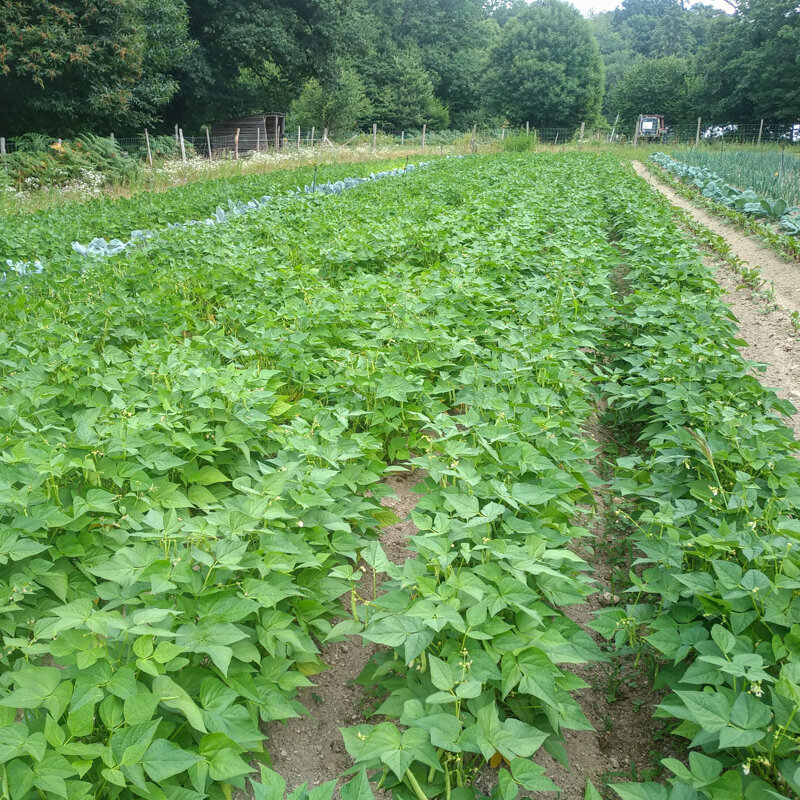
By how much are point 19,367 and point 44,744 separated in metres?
2.68

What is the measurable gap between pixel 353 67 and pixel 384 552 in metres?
45.0

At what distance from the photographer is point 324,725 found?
2070mm

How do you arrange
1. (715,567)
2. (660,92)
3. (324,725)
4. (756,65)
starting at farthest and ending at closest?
(660,92) < (756,65) < (324,725) < (715,567)

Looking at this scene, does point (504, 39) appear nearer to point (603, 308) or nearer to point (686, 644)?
point (603, 308)

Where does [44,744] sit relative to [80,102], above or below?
below

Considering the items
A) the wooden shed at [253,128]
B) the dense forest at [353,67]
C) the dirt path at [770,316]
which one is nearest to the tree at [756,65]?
the dense forest at [353,67]

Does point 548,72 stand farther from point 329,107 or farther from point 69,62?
point 69,62

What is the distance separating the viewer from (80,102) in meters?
19.1

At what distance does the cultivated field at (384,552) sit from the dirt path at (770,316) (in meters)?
0.83

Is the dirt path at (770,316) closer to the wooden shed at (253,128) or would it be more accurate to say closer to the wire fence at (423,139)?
the wire fence at (423,139)

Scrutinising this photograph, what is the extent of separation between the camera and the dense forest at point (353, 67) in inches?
717

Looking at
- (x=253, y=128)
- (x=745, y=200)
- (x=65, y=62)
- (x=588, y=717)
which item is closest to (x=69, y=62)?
(x=65, y=62)

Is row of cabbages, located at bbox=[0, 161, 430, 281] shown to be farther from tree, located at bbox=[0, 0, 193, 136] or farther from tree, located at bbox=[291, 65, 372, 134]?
tree, located at bbox=[291, 65, 372, 134]

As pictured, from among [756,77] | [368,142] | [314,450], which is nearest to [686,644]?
[314,450]
